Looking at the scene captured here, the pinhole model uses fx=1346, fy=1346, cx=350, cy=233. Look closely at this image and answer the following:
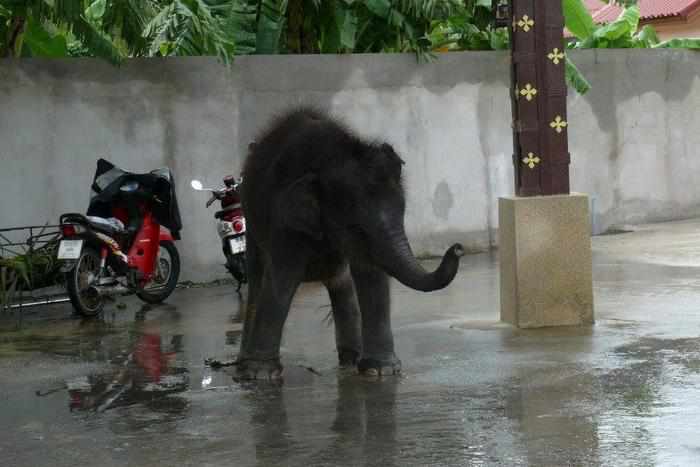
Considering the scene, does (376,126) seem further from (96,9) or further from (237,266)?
(96,9)

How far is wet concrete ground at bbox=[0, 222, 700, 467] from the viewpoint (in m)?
6.14

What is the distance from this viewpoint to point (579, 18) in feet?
56.8

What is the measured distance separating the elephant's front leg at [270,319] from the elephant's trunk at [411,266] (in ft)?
2.22

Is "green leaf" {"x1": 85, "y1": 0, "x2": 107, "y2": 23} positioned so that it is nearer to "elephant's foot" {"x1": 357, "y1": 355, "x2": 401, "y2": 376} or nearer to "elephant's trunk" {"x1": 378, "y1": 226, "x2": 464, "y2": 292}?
"elephant's foot" {"x1": 357, "y1": 355, "x2": 401, "y2": 376}

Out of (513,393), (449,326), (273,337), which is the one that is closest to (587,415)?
(513,393)

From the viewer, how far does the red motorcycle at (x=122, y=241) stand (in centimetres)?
1108

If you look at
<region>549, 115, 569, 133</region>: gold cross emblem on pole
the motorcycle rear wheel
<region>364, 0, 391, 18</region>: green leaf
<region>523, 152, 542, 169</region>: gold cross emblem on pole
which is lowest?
the motorcycle rear wheel

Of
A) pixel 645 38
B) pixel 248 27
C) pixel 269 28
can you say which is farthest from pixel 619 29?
pixel 248 27

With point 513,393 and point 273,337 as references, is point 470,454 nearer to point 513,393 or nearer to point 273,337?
point 513,393

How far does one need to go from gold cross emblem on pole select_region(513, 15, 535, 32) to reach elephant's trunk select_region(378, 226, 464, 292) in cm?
236

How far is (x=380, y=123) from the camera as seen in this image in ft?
46.5

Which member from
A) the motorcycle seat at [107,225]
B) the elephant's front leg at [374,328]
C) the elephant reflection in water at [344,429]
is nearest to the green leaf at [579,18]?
the motorcycle seat at [107,225]

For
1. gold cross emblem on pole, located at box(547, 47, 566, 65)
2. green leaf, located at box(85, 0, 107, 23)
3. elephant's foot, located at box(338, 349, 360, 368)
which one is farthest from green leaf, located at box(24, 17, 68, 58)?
elephant's foot, located at box(338, 349, 360, 368)

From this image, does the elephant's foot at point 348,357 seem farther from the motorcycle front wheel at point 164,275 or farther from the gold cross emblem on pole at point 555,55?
the motorcycle front wheel at point 164,275
